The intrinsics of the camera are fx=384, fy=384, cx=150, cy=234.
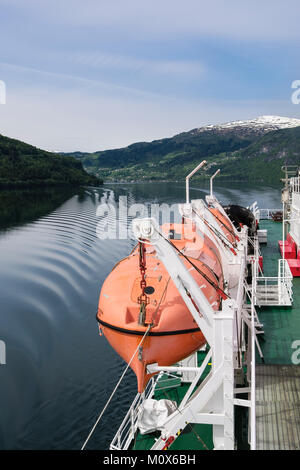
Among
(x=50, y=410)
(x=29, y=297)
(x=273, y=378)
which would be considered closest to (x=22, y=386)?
(x=50, y=410)

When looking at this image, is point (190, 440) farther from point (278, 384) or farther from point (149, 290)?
point (149, 290)

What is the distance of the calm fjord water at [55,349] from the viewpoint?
1383cm

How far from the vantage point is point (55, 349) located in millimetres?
18609

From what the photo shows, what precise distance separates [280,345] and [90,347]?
10200mm

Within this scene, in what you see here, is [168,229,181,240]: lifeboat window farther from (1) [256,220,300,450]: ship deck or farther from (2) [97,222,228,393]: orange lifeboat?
(1) [256,220,300,450]: ship deck

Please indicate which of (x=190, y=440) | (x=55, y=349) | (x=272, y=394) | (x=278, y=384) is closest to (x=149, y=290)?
(x=272, y=394)

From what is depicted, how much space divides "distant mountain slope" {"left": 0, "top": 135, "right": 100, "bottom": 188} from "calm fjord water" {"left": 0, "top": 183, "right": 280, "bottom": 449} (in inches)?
1822

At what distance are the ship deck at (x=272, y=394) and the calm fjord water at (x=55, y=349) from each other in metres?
3.19

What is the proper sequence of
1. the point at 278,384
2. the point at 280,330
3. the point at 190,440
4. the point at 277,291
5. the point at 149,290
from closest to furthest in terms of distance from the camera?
the point at 149,290 → the point at 278,384 → the point at 190,440 → the point at 280,330 → the point at 277,291

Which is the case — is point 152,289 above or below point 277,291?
above

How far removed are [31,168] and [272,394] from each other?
8195 centimetres

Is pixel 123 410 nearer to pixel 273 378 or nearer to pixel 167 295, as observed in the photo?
pixel 273 378

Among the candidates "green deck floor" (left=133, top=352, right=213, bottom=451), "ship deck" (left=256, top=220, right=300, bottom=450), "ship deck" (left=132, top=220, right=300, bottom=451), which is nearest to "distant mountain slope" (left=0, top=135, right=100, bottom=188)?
"ship deck" (left=132, top=220, right=300, bottom=451)

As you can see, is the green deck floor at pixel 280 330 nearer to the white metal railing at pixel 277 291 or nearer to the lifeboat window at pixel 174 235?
the white metal railing at pixel 277 291
